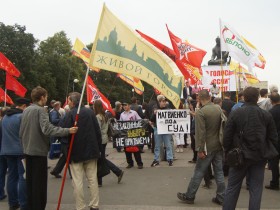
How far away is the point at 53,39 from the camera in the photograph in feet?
218

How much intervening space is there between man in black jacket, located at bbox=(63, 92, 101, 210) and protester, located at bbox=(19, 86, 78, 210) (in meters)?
0.36

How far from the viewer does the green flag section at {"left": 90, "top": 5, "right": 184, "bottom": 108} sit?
598 centimetres

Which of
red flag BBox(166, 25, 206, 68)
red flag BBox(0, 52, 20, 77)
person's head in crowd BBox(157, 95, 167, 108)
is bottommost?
person's head in crowd BBox(157, 95, 167, 108)

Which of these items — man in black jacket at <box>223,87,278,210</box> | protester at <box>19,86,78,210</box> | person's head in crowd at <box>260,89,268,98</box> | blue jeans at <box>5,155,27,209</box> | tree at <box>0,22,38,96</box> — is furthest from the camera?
tree at <box>0,22,38,96</box>

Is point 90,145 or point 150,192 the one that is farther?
point 150,192

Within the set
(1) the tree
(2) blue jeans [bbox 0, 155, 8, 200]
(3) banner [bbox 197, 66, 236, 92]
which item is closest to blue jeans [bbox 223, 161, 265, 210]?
(2) blue jeans [bbox 0, 155, 8, 200]

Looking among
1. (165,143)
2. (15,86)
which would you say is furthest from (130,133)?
(15,86)

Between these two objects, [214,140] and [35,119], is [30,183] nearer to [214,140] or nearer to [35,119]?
[35,119]

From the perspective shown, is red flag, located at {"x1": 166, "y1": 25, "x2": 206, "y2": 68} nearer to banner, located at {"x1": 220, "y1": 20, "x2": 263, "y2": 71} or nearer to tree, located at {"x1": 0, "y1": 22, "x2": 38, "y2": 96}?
banner, located at {"x1": 220, "y1": 20, "x2": 263, "y2": 71}

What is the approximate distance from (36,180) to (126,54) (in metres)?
2.35

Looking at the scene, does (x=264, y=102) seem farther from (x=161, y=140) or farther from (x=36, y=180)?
(x=36, y=180)

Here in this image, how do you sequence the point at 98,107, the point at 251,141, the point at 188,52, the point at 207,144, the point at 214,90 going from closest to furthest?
1. the point at 251,141
2. the point at 207,144
3. the point at 98,107
4. the point at 188,52
5. the point at 214,90

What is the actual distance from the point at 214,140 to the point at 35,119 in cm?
290

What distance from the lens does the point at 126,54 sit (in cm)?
614
